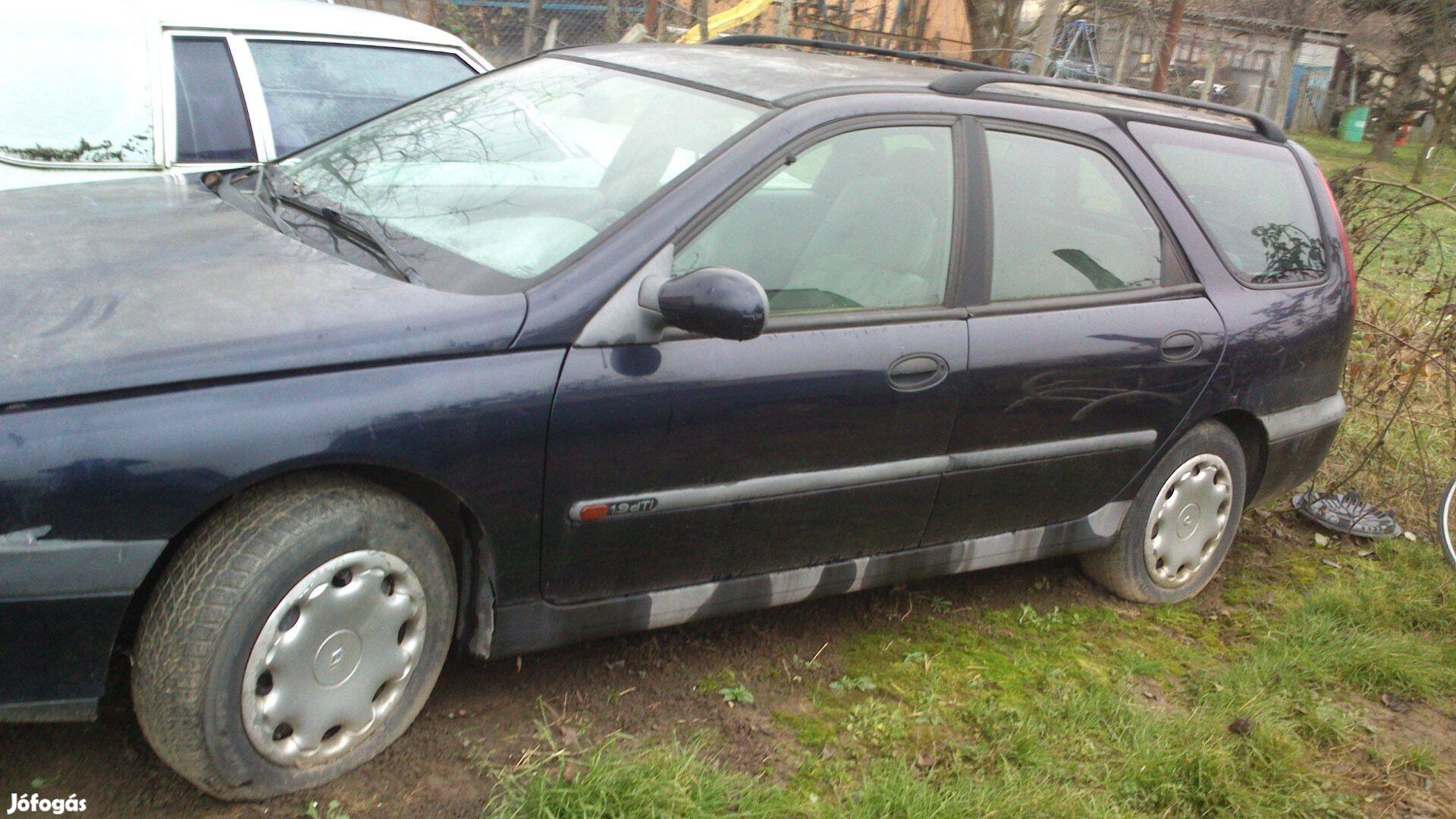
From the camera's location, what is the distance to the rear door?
11.5 ft

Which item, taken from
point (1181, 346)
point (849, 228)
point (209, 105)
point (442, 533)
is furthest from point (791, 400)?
point (209, 105)

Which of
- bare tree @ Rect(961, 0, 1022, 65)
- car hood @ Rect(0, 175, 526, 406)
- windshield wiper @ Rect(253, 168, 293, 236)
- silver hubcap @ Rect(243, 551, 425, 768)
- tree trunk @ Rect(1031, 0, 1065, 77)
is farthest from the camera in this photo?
bare tree @ Rect(961, 0, 1022, 65)

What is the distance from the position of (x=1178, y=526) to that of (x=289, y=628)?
2.99m

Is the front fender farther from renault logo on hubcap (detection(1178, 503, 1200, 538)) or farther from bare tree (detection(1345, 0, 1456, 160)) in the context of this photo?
bare tree (detection(1345, 0, 1456, 160))

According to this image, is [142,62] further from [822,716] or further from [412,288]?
[822,716]

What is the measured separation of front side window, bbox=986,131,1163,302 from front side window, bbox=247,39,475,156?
8.01 ft

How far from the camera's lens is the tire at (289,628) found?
2424 mm

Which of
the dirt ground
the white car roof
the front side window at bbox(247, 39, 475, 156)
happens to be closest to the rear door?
the dirt ground

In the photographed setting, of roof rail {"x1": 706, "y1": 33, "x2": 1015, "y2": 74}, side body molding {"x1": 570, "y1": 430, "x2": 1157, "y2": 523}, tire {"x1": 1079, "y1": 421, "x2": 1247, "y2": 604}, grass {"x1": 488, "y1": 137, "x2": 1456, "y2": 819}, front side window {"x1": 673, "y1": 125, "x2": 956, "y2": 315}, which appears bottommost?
grass {"x1": 488, "y1": 137, "x2": 1456, "y2": 819}

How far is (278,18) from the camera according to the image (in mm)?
5129

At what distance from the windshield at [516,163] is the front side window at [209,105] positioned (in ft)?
3.33

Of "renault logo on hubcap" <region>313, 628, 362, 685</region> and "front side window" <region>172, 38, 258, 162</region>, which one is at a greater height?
"front side window" <region>172, 38, 258, 162</region>

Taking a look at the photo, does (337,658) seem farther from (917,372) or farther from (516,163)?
(917,372)

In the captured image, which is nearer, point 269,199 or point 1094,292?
point 269,199
